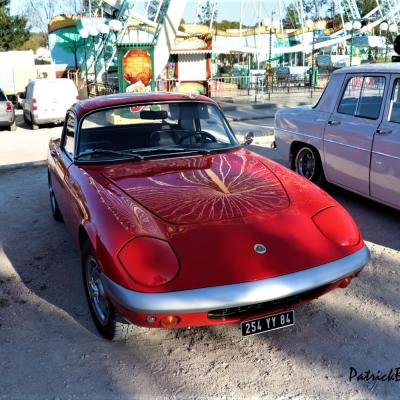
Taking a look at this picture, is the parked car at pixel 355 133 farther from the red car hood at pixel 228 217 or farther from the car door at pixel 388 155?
the red car hood at pixel 228 217

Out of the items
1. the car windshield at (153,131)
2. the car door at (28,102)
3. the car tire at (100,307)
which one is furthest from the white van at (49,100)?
the car tire at (100,307)

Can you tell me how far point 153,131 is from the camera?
4.50 metres

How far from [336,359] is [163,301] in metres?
1.21

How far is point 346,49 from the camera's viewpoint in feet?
153

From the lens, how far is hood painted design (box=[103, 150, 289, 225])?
3195 mm

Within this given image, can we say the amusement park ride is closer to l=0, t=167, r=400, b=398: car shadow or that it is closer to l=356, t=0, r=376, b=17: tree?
l=0, t=167, r=400, b=398: car shadow

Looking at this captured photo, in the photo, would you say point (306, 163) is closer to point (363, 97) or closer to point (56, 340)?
point (363, 97)

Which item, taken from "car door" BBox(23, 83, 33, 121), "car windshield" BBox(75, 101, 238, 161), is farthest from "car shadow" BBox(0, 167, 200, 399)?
"car door" BBox(23, 83, 33, 121)

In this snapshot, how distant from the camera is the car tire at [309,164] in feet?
21.0

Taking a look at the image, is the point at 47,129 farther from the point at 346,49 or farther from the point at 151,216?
the point at 346,49

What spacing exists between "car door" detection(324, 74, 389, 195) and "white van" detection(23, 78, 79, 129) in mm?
11064

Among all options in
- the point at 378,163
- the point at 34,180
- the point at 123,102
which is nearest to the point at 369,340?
the point at 378,163

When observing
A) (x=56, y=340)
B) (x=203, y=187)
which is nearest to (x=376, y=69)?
(x=203, y=187)

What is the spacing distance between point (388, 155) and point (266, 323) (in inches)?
114
